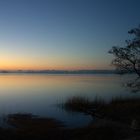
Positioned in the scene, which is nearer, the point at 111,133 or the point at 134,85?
the point at 111,133

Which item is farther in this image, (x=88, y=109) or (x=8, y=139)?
(x=88, y=109)

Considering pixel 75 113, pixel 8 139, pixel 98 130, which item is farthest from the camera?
pixel 75 113

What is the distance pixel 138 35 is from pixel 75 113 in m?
10.9

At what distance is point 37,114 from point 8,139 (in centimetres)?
1416

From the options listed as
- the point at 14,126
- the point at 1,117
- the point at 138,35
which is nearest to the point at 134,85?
the point at 138,35

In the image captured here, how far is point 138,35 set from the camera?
76.5ft

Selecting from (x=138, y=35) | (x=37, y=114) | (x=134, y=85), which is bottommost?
(x=37, y=114)

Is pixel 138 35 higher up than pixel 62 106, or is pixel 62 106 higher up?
pixel 138 35

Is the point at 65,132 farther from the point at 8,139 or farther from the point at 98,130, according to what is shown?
the point at 8,139

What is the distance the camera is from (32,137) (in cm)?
1706

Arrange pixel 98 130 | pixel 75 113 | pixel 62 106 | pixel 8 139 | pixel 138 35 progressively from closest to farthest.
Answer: pixel 8 139 < pixel 98 130 < pixel 138 35 < pixel 75 113 < pixel 62 106

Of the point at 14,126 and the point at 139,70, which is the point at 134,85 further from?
the point at 14,126

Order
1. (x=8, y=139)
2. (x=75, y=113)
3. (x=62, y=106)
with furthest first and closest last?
(x=62, y=106) < (x=75, y=113) < (x=8, y=139)

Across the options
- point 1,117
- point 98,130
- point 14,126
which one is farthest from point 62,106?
point 98,130
